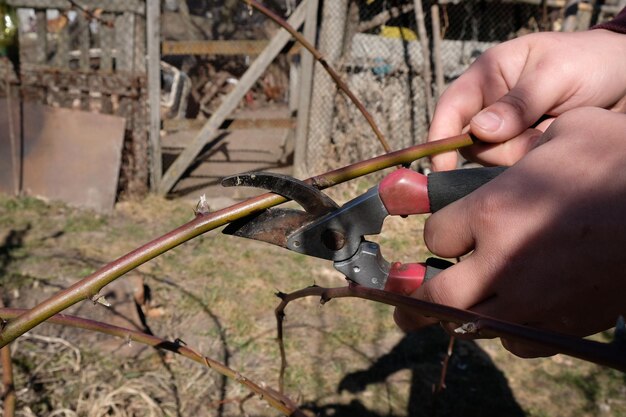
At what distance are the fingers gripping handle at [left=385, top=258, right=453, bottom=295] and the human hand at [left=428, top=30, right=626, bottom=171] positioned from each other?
0.89 feet

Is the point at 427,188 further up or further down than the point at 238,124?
further up

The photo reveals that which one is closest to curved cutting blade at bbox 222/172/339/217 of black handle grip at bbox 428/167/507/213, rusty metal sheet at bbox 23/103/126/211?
black handle grip at bbox 428/167/507/213

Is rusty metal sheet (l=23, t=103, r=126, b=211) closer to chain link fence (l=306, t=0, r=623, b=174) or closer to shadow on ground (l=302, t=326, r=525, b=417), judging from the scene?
chain link fence (l=306, t=0, r=623, b=174)

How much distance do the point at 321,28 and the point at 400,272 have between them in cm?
460

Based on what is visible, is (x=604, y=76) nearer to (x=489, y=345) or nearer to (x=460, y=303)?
(x=460, y=303)

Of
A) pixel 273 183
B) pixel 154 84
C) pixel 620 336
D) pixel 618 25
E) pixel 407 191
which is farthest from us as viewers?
pixel 154 84

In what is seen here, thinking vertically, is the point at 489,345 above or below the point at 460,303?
below

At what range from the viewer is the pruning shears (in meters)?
1.09

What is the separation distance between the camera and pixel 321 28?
5.39 metres

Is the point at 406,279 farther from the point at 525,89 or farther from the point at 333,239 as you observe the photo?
the point at 525,89

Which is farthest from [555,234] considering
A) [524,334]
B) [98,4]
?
[98,4]

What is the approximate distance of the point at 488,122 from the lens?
1.13 metres

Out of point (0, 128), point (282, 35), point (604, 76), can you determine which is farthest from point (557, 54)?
point (0, 128)

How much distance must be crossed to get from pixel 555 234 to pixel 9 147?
5.27 m
